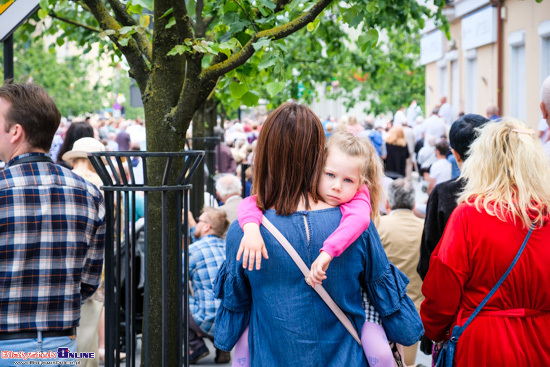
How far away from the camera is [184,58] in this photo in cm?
440

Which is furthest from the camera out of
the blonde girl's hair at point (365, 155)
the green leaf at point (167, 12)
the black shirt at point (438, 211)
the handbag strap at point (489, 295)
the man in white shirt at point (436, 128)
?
the man in white shirt at point (436, 128)

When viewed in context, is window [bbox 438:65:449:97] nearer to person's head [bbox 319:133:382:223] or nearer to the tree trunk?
the tree trunk

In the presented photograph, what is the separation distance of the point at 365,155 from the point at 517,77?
16658 mm

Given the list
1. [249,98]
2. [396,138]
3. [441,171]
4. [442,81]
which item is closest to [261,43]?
[249,98]

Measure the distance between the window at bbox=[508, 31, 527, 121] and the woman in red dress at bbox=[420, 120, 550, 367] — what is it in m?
15.1

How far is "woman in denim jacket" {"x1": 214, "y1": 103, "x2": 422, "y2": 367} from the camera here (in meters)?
2.98

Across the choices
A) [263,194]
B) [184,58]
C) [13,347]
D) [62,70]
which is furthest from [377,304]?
[62,70]

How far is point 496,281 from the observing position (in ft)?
11.4

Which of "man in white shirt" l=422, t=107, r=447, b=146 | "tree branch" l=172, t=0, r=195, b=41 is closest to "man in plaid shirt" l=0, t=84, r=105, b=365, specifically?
"tree branch" l=172, t=0, r=195, b=41

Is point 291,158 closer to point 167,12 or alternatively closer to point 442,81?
point 167,12

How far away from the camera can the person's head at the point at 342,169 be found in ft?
9.93

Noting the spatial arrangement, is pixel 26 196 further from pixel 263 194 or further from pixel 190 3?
pixel 190 3

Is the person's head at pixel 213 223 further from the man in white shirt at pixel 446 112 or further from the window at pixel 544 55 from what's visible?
the man in white shirt at pixel 446 112

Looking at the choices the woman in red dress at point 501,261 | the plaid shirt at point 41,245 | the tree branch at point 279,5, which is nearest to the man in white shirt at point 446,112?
the tree branch at point 279,5
